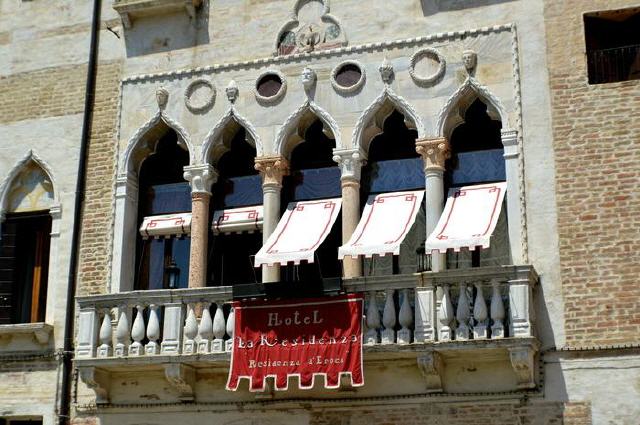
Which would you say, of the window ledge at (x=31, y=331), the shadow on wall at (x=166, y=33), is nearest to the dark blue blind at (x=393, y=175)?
the shadow on wall at (x=166, y=33)

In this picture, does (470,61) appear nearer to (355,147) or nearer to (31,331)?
(355,147)

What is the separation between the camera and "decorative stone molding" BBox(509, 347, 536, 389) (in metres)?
13.2

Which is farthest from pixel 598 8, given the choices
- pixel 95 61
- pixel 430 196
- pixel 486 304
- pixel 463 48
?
pixel 95 61

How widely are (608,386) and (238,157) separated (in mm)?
6152

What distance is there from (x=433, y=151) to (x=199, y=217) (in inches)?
133

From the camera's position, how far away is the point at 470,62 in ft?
49.4

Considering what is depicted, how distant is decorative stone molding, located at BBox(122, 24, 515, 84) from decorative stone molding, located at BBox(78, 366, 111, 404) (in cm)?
442

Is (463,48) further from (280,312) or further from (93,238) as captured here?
(93,238)

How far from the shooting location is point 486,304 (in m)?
13.8

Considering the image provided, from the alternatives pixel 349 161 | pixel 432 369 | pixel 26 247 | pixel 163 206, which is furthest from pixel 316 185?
pixel 26 247

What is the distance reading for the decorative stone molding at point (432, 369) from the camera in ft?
44.4

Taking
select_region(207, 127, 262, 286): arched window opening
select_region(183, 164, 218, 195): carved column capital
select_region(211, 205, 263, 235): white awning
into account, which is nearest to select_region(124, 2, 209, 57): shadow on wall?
select_region(207, 127, 262, 286): arched window opening

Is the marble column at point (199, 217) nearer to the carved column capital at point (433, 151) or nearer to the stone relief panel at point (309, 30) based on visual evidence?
the stone relief panel at point (309, 30)

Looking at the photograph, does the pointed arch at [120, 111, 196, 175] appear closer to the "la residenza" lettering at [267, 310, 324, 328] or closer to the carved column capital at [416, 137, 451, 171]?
the "la residenza" lettering at [267, 310, 324, 328]
